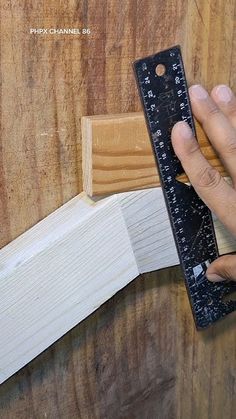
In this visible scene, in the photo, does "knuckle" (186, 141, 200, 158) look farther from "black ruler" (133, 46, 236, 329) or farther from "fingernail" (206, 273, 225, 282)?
"fingernail" (206, 273, 225, 282)

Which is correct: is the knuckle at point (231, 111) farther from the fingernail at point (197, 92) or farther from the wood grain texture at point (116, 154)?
the wood grain texture at point (116, 154)

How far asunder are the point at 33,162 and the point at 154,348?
0.46 metres

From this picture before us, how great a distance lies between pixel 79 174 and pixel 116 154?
80 millimetres

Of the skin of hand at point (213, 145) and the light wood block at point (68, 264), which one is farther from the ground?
the skin of hand at point (213, 145)

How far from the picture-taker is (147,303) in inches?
38.2

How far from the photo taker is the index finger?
81cm

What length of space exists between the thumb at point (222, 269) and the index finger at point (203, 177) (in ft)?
0.22

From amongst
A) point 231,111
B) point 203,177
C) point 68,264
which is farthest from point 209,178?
point 68,264

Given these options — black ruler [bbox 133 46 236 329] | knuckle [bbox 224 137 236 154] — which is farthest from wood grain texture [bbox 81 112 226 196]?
knuckle [bbox 224 137 236 154]

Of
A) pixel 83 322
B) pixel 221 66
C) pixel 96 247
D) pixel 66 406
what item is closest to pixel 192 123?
pixel 221 66

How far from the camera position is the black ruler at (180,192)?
81 centimetres

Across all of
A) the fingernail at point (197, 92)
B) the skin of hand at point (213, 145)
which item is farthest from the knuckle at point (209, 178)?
the fingernail at point (197, 92)

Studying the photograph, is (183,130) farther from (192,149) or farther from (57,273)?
(57,273)

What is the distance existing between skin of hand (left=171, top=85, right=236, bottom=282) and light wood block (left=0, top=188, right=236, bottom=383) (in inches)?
2.9
